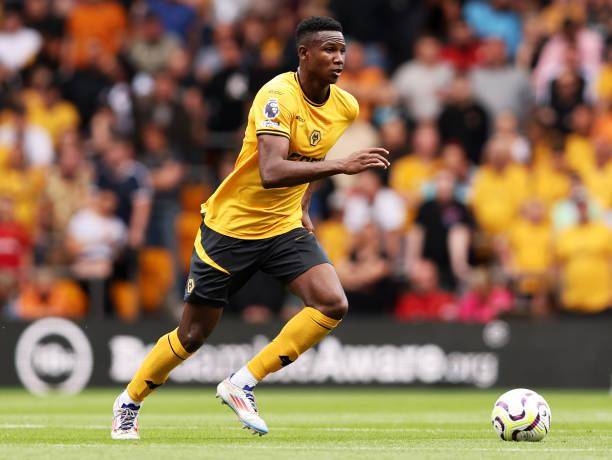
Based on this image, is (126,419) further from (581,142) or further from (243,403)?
(581,142)

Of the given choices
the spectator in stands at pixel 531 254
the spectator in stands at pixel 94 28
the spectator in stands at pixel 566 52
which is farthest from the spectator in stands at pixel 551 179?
the spectator in stands at pixel 94 28

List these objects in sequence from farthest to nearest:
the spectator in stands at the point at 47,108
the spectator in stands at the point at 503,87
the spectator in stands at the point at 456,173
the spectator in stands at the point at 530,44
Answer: the spectator in stands at the point at 530,44 → the spectator in stands at the point at 47,108 → the spectator in stands at the point at 503,87 → the spectator in stands at the point at 456,173

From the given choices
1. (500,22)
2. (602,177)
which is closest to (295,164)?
(602,177)

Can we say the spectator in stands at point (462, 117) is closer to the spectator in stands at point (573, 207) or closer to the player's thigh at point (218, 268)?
the spectator in stands at point (573, 207)

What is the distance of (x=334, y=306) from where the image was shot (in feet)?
29.7

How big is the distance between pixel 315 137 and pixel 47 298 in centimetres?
915

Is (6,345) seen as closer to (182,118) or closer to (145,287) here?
(145,287)

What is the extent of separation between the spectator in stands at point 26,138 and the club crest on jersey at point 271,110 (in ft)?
34.2

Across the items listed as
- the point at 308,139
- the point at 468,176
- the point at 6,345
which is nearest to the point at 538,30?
the point at 468,176

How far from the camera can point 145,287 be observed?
18.1 metres

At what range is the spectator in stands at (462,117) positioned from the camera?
18.8 m

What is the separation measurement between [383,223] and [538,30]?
4.23 metres

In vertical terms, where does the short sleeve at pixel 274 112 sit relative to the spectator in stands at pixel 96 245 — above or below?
above

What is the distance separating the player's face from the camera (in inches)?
352
